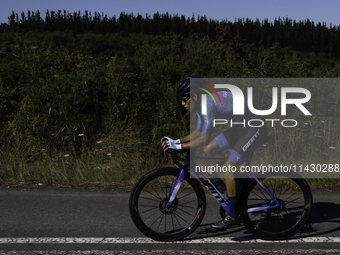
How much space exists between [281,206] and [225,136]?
1.06 meters

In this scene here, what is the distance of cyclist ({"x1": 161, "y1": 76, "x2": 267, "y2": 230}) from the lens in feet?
11.7

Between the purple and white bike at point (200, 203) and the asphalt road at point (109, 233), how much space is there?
0.16 metres

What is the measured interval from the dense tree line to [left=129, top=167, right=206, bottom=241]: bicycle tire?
60.7 meters

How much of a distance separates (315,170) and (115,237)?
15.6ft

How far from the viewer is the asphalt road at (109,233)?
11.9 feet

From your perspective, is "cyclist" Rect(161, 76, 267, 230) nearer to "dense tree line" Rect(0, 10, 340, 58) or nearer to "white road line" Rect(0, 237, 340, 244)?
"white road line" Rect(0, 237, 340, 244)

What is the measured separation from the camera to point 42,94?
27.3 ft

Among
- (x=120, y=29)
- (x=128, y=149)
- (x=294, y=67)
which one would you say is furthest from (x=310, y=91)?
(x=120, y=29)

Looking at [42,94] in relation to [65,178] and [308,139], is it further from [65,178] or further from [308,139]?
[308,139]

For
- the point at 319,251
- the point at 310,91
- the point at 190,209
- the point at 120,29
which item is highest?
the point at 120,29

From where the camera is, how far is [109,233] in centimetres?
404

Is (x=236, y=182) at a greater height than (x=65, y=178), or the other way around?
(x=236, y=182)

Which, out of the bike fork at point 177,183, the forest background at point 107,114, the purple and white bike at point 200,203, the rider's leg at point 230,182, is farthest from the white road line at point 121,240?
the forest background at point 107,114

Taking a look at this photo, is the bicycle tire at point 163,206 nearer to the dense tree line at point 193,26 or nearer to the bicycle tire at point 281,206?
the bicycle tire at point 281,206
